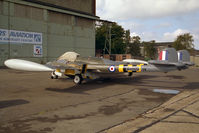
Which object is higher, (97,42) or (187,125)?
(97,42)

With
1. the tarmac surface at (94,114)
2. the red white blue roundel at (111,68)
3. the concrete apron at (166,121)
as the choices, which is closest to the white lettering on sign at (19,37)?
the red white blue roundel at (111,68)

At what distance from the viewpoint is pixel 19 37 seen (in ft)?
96.1

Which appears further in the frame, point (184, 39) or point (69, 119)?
point (184, 39)

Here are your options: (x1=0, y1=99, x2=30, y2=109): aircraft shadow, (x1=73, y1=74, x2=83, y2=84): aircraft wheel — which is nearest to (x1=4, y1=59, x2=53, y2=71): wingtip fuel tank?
(x1=0, y1=99, x2=30, y2=109): aircraft shadow

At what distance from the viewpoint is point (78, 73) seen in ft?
41.4

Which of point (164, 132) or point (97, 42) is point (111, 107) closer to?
point (164, 132)

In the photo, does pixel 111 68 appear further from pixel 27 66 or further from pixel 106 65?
pixel 27 66

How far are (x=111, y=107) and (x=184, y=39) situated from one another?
41135mm

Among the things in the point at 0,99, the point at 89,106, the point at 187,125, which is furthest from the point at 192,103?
the point at 0,99

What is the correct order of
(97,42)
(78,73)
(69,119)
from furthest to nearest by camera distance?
(97,42), (78,73), (69,119)

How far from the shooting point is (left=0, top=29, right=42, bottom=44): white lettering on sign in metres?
→ 27.5

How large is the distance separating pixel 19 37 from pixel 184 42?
118 feet

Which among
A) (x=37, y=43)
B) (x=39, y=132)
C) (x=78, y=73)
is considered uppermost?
(x=37, y=43)

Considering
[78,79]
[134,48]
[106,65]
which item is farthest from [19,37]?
[134,48]
